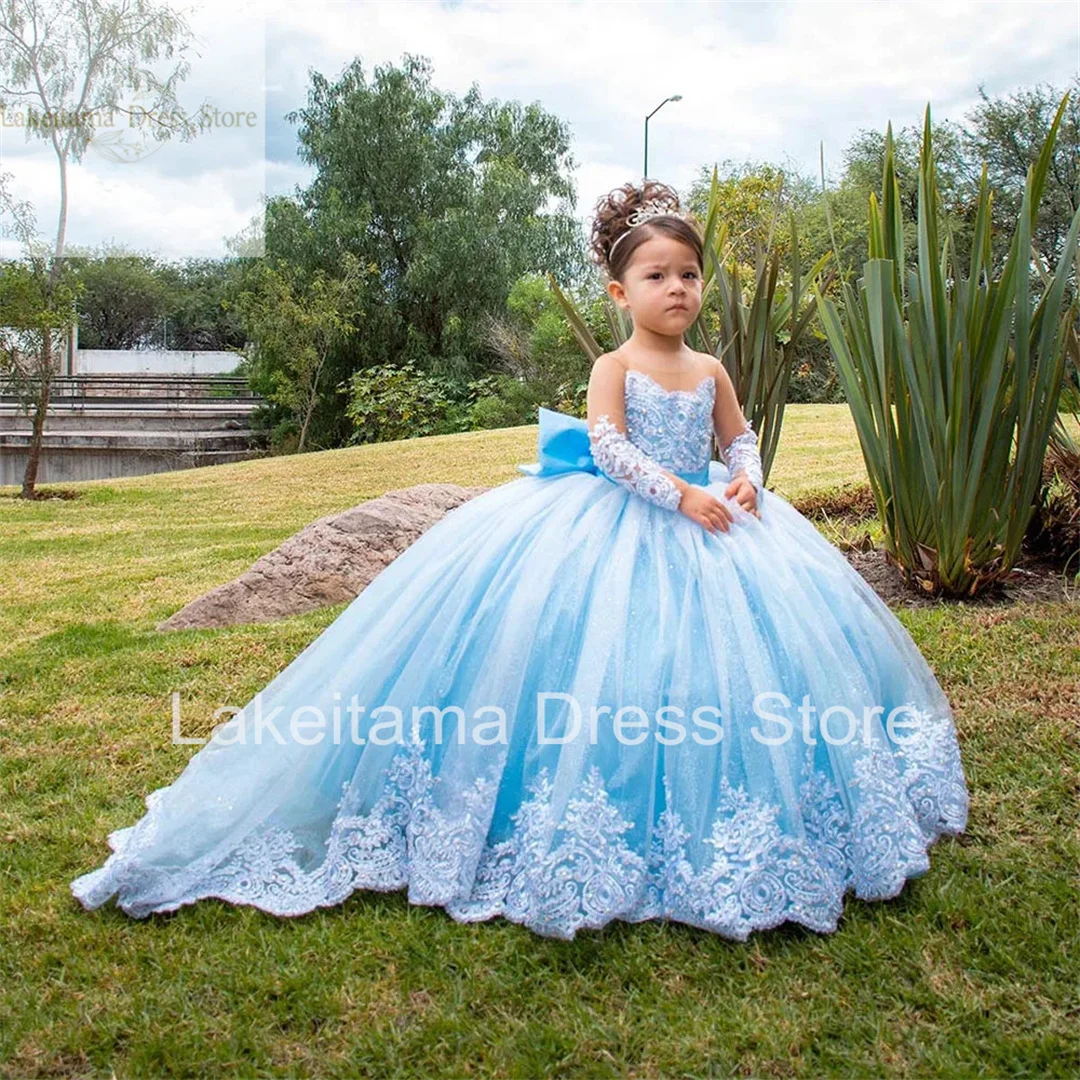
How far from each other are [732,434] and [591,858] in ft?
3.87

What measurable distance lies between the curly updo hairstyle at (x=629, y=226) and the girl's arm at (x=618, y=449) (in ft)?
0.87

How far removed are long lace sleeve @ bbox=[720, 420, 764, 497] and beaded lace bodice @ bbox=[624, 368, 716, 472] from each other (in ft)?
0.50

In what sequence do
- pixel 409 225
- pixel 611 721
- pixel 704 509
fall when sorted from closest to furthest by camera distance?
1. pixel 611 721
2. pixel 704 509
3. pixel 409 225

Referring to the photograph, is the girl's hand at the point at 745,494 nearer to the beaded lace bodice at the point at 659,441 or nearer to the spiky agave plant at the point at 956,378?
the beaded lace bodice at the point at 659,441

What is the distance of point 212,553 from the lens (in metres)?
7.38

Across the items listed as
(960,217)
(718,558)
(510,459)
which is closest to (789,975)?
(718,558)

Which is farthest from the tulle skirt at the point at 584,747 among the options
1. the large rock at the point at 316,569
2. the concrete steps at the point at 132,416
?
the concrete steps at the point at 132,416

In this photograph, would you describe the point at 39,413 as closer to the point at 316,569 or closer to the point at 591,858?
the point at 316,569

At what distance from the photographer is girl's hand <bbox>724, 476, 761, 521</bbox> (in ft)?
8.44

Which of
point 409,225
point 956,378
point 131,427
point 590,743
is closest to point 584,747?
point 590,743

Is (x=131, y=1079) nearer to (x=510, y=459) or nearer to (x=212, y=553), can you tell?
(x=212, y=553)

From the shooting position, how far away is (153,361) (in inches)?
1150

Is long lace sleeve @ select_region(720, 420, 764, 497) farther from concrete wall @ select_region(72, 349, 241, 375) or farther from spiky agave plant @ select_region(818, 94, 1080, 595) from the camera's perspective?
concrete wall @ select_region(72, 349, 241, 375)

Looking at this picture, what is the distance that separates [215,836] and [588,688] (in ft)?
3.07
